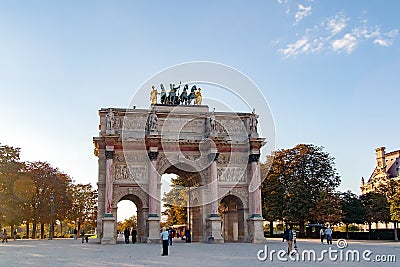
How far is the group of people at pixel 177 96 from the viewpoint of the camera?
40.8 meters

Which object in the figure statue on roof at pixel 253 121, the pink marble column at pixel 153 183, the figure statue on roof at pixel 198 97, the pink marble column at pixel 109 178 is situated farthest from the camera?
the figure statue on roof at pixel 198 97

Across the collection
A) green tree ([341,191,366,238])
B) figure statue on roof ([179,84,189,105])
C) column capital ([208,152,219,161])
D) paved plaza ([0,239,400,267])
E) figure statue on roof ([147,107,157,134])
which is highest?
figure statue on roof ([179,84,189,105])

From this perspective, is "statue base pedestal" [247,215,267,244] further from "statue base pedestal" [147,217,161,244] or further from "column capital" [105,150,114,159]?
"column capital" [105,150,114,159]

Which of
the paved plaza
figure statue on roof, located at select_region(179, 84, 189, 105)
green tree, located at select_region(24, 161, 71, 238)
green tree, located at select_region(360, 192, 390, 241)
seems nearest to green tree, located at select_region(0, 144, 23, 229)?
green tree, located at select_region(24, 161, 71, 238)

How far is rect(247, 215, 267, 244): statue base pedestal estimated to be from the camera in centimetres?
3738

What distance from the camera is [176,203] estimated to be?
64.3 m

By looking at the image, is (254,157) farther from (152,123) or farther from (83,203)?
(83,203)

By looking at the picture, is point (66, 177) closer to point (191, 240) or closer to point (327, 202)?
point (191, 240)

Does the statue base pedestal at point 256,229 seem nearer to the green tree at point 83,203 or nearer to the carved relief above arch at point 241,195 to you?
the carved relief above arch at point 241,195

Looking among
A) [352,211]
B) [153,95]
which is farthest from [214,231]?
[352,211]

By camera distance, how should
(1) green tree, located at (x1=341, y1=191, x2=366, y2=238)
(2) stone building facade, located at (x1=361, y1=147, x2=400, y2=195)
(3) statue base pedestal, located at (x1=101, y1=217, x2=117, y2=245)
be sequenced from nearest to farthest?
1. (3) statue base pedestal, located at (x1=101, y1=217, x2=117, y2=245)
2. (1) green tree, located at (x1=341, y1=191, x2=366, y2=238)
3. (2) stone building facade, located at (x1=361, y1=147, x2=400, y2=195)

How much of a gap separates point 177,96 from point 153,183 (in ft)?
27.2

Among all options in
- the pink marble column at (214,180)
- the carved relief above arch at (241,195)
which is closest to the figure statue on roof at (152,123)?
the pink marble column at (214,180)

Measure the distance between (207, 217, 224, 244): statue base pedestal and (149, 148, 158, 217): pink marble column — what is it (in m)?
4.25
